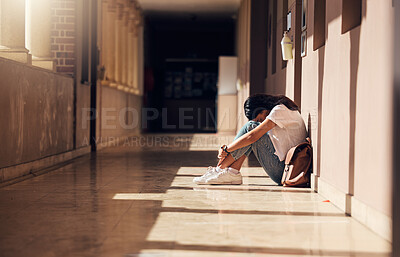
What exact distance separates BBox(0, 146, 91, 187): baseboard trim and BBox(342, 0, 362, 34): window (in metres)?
3.23

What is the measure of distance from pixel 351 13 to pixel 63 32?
591cm

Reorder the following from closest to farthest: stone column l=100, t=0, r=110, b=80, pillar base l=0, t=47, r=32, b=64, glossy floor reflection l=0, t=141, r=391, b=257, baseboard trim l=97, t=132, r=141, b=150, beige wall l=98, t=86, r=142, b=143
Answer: glossy floor reflection l=0, t=141, r=391, b=257, pillar base l=0, t=47, r=32, b=64, baseboard trim l=97, t=132, r=141, b=150, beige wall l=98, t=86, r=142, b=143, stone column l=100, t=0, r=110, b=80

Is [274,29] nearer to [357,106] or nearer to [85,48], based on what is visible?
[85,48]

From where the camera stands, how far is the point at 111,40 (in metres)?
13.1

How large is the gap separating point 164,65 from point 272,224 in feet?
65.3

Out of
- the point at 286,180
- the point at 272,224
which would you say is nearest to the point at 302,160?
the point at 286,180

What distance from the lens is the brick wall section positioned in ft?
28.9

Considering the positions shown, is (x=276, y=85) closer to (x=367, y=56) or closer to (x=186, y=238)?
(x=367, y=56)

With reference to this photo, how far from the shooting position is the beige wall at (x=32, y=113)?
547cm

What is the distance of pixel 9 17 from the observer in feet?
20.9

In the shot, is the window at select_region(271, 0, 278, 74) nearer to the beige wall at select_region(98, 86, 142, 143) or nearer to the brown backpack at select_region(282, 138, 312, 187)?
the beige wall at select_region(98, 86, 142, 143)

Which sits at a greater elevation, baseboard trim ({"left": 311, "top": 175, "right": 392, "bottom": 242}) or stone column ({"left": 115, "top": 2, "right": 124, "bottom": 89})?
stone column ({"left": 115, "top": 2, "right": 124, "bottom": 89})

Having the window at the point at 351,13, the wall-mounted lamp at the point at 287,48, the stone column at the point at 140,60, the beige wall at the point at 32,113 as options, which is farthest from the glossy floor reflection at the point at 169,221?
the stone column at the point at 140,60

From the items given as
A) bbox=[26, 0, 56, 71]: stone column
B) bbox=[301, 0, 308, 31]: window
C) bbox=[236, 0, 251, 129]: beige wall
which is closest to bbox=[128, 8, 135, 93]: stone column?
bbox=[236, 0, 251, 129]: beige wall
